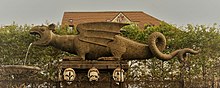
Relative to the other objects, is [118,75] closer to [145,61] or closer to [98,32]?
[98,32]

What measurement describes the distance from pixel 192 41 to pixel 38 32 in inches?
460

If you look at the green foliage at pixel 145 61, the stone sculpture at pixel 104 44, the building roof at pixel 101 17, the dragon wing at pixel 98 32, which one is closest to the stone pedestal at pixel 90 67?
the stone sculpture at pixel 104 44

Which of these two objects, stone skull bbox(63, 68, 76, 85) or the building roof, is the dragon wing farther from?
the building roof

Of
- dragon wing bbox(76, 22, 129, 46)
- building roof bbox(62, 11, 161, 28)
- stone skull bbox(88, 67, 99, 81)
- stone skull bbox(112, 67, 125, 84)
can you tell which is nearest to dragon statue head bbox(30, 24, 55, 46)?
dragon wing bbox(76, 22, 129, 46)

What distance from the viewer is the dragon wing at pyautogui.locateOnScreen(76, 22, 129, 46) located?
384 inches

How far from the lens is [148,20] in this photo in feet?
Result: 139

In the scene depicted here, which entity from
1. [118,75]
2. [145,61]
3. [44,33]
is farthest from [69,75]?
[145,61]

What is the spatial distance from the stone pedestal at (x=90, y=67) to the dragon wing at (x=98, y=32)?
25.1 inches

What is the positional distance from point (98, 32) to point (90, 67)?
1.11m

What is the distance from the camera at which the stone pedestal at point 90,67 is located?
9.27m

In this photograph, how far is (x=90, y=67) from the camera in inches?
366

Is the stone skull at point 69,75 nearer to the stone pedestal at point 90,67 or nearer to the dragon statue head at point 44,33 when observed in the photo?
the stone pedestal at point 90,67

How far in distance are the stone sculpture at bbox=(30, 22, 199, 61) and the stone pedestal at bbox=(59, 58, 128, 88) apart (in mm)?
214

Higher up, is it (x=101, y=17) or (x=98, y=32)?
(x=101, y=17)
